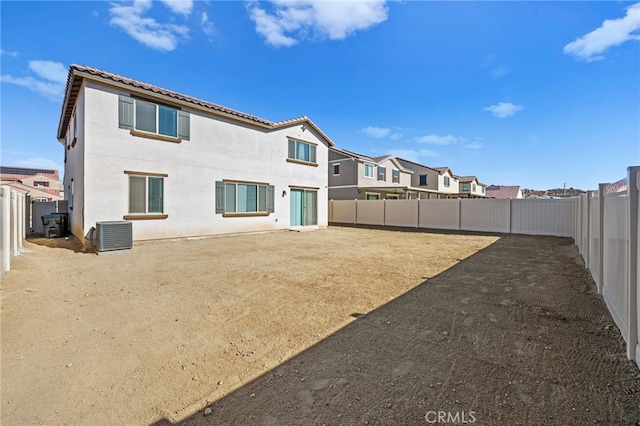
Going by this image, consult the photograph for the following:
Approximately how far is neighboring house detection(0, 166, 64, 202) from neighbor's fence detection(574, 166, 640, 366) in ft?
150

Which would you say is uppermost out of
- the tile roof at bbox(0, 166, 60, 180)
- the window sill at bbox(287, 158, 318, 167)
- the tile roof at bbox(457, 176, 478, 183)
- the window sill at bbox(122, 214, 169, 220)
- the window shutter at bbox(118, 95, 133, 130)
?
the tile roof at bbox(0, 166, 60, 180)

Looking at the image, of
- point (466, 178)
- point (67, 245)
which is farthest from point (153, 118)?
point (466, 178)

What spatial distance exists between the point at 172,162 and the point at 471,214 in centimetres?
1546

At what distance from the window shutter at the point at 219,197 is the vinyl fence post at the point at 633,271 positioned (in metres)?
11.9

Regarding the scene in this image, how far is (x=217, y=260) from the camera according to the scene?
7.52 metres

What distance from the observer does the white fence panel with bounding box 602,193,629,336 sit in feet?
9.60

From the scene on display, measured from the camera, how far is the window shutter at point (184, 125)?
1080cm

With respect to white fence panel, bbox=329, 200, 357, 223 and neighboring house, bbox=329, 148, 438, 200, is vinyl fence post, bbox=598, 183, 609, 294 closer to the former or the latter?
white fence panel, bbox=329, 200, 357, 223

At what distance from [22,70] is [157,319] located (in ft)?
43.5

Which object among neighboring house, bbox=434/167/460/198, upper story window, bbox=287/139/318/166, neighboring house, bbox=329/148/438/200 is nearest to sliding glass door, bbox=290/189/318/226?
upper story window, bbox=287/139/318/166

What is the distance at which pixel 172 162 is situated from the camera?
10.7 meters

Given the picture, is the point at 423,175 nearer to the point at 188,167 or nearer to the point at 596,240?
the point at 188,167

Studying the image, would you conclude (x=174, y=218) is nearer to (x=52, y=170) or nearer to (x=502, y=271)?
(x=502, y=271)

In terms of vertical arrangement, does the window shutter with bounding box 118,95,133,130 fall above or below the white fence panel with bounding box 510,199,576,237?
above
